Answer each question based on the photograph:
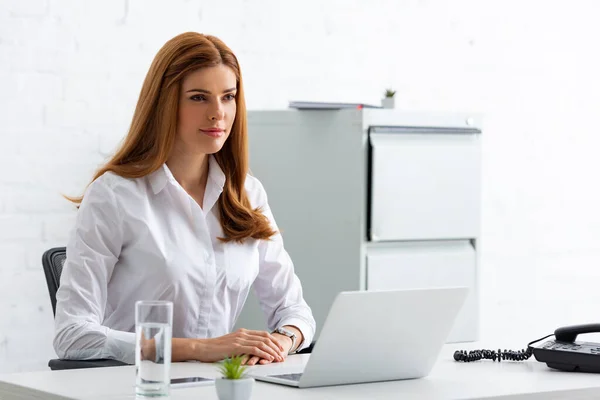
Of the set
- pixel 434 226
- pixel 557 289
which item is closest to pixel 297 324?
pixel 434 226

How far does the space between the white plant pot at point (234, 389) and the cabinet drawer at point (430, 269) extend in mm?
1917

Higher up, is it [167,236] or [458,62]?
[458,62]

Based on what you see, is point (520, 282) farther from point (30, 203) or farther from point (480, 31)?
point (30, 203)

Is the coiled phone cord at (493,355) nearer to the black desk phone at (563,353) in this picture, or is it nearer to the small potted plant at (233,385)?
the black desk phone at (563,353)

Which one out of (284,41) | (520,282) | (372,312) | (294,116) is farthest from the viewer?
(520,282)

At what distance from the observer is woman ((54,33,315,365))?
2285 millimetres

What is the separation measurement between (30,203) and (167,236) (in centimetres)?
99

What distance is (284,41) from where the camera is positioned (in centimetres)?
380

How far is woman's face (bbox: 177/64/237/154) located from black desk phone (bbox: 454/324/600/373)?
29.9 inches

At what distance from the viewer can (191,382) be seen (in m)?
1.69

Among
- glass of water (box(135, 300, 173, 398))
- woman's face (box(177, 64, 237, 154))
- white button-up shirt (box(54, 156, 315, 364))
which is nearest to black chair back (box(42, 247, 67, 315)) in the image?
white button-up shirt (box(54, 156, 315, 364))

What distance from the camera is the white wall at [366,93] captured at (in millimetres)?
3211

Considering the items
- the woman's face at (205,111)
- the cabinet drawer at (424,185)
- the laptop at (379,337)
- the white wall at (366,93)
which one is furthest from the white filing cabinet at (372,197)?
the laptop at (379,337)

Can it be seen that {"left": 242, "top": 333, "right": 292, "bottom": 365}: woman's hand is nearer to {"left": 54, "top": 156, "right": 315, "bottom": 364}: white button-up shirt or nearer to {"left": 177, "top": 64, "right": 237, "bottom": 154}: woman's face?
{"left": 54, "top": 156, "right": 315, "bottom": 364}: white button-up shirt
